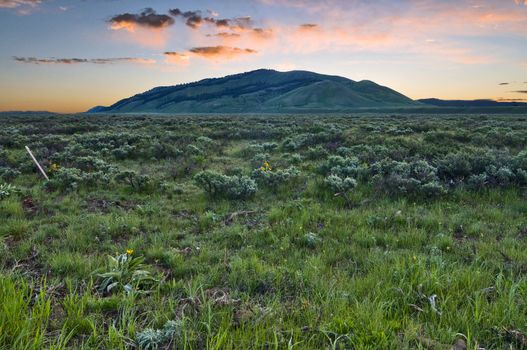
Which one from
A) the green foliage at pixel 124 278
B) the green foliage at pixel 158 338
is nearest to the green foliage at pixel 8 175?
the green foliage at pixel 124 278

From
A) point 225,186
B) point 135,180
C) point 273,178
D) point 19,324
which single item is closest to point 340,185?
point 273,178

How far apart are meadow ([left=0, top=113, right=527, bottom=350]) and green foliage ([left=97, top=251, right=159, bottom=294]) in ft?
0.08

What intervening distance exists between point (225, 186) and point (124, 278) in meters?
5.00

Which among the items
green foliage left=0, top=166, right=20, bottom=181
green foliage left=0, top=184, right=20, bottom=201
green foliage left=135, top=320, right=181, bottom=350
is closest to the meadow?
green foliage left=135, top=320, right=181, bottom=350

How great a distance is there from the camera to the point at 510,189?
8.59 metres

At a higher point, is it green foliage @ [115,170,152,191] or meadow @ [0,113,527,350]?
green foliage @ [115,170,152,191]

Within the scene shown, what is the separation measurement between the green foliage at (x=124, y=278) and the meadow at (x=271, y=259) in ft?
0.08

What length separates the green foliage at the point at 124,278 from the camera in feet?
13.3

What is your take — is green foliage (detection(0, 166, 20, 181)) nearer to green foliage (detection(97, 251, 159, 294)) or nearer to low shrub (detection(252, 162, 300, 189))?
low shrub (detection(252, 162, 300, 189))

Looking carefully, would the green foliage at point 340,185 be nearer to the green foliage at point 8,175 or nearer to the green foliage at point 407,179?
the green foliage at point 407,179

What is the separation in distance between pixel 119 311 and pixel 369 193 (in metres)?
6.97

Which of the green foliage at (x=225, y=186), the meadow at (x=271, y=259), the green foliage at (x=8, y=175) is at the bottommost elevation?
the meadow at (x=271, y=259)

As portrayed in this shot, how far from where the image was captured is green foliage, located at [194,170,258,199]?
29.3 ft

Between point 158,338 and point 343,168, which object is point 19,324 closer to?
point 158,338
